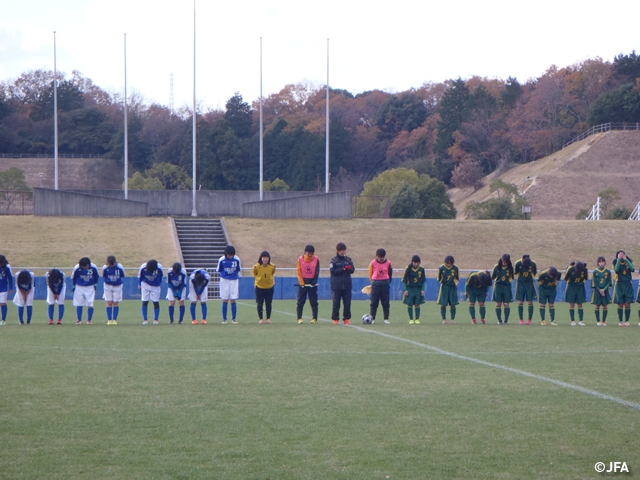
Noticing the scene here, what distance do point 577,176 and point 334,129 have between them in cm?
2497

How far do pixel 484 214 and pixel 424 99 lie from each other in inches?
1619

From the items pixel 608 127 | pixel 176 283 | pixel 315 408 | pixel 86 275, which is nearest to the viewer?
pixel 315 408

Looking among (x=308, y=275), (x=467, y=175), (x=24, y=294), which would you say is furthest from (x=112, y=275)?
(x=467, y=175)

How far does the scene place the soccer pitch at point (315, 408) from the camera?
217 inches

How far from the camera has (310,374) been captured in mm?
9289

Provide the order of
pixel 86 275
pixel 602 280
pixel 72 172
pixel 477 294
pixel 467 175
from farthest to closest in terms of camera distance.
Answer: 1. pixel 467 175
2. pixel 72 172
3. pixel 477 294
4. pixel 602 280
5. pixel 86 275

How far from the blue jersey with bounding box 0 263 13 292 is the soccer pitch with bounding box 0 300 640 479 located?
418cm

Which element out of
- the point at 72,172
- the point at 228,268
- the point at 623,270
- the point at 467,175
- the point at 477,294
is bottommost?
the point at 477,294

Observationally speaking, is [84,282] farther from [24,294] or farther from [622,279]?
[622,279]

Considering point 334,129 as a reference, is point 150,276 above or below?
below

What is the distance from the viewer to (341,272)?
16.8 metres

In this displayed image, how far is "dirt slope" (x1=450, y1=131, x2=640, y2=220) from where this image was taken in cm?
7007

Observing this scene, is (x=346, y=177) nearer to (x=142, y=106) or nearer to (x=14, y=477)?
(x=142, y=106)

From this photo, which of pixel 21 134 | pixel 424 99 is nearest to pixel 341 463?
pixel 21 134
